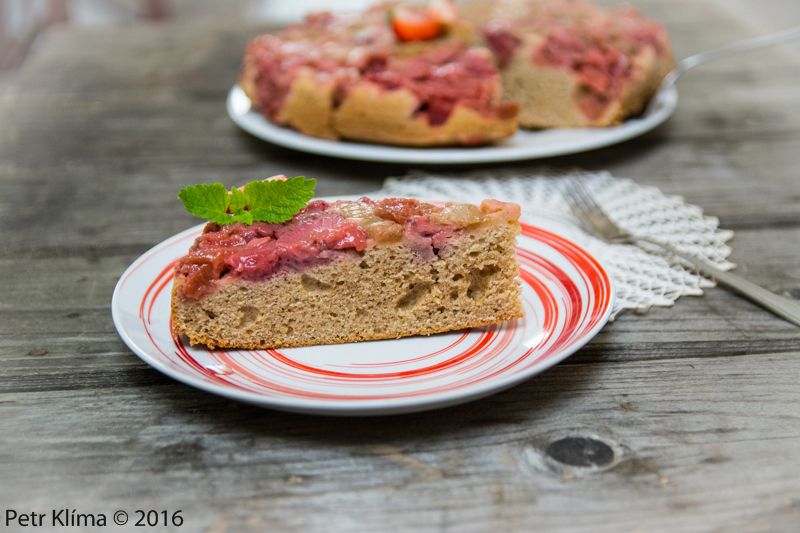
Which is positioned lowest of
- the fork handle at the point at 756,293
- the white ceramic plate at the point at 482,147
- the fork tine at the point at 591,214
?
the white ceramic plate at the point at 482,147

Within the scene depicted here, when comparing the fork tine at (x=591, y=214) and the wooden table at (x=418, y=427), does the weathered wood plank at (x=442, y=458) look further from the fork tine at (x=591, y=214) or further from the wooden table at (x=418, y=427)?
the fork tine at (x=591, y=214)

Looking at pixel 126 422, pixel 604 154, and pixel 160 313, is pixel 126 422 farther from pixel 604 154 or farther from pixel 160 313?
pixel 604 154

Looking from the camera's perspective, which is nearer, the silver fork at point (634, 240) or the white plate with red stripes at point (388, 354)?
the white plate with red stripes at point (388, 354)

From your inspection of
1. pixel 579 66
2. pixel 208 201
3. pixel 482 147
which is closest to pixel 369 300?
pixel 208 201

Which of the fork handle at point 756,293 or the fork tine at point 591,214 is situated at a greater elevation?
the fork handle at point 756,293

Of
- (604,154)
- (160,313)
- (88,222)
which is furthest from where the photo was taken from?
(604,154)

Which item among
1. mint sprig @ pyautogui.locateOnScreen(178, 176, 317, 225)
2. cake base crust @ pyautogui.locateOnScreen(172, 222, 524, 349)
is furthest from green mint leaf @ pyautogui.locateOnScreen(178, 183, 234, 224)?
cake base crust @ pyautogui.locateOnScreen(172, 222, 524, 349)

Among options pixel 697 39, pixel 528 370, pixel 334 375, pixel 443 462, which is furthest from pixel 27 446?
pixel 697 39

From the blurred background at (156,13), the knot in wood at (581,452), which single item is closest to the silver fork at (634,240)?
the knot in wood at (581,452)
